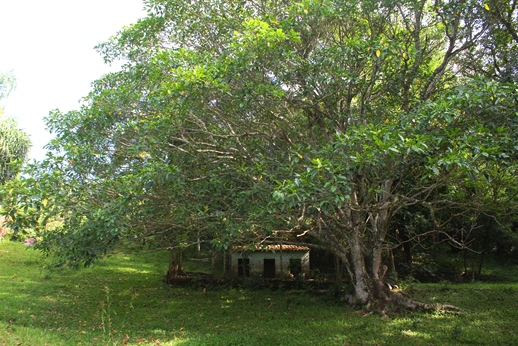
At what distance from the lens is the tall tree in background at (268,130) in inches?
192

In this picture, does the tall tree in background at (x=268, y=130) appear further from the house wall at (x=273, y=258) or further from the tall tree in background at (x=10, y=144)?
the tall tree in background at (x=10, y=144)

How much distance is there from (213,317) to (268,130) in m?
4.05

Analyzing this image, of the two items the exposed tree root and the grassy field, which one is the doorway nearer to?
the grassy field

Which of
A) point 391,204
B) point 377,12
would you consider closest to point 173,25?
point 377,12

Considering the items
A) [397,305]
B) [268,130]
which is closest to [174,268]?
[397,305]

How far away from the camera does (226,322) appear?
784cm

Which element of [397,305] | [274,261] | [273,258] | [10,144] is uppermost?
[10,144]

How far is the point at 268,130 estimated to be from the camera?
686cm

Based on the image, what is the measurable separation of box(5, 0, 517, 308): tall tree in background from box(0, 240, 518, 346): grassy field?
1.17m

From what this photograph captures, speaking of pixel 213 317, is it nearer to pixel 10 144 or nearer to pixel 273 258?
pixel 273 258

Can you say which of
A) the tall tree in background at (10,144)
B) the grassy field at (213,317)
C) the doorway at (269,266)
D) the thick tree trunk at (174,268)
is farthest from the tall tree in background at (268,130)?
the tall tree in background at (10,144)

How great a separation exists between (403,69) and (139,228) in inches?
202

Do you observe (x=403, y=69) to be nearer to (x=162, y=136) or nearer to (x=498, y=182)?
(x=498, y=182)

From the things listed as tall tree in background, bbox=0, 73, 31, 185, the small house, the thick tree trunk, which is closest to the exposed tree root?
the small house
